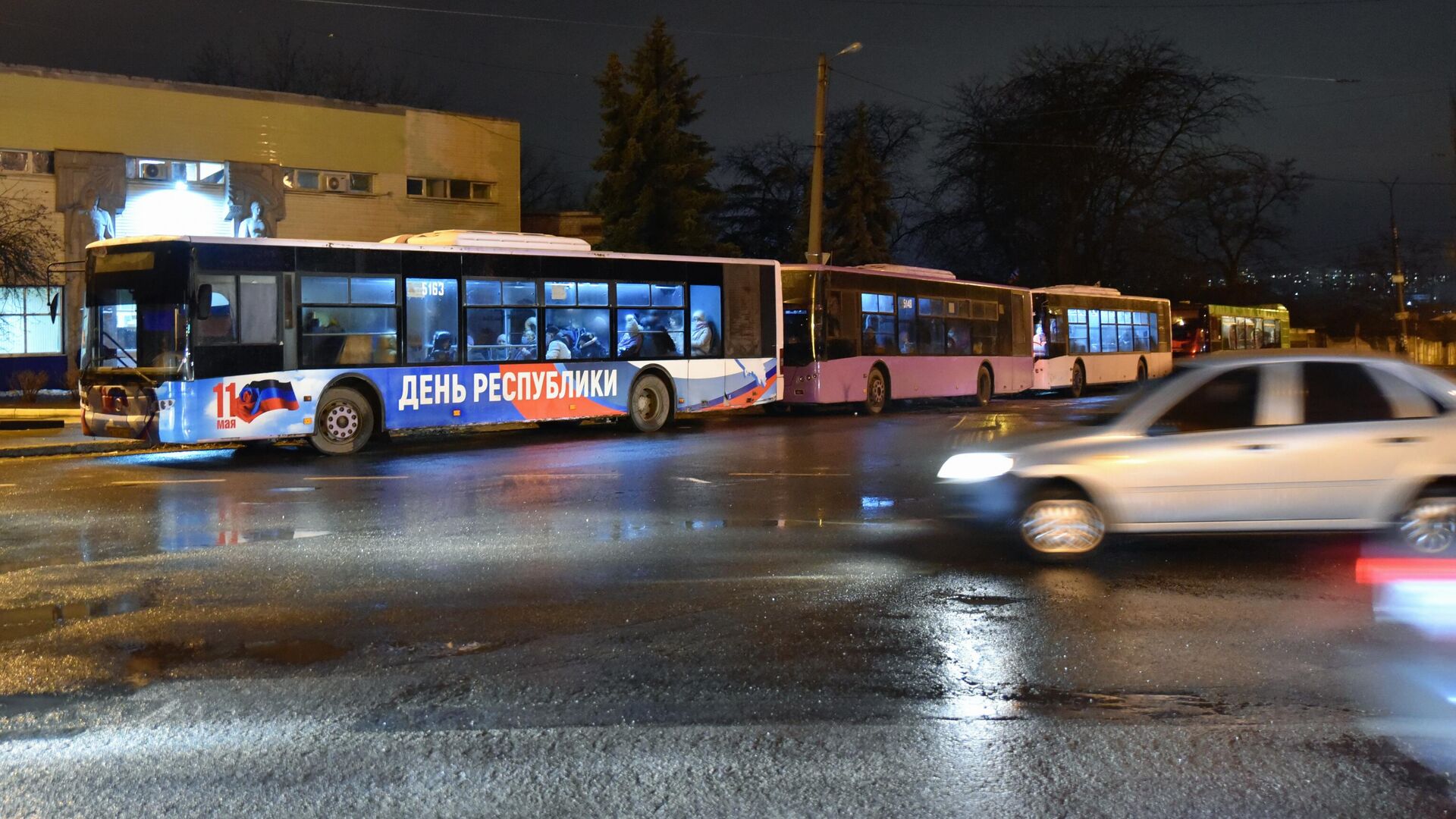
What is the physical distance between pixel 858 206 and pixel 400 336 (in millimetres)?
34019

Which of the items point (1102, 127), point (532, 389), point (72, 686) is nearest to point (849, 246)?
point (1102, 127)

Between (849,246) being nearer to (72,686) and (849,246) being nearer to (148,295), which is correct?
(148,295)

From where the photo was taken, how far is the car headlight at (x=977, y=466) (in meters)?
9.17

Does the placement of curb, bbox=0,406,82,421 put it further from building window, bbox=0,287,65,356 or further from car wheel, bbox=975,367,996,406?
car wheel, bbox=975,367,996,406

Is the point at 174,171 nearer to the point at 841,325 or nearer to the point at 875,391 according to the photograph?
the point at 841,325

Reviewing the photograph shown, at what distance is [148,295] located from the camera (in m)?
16.2

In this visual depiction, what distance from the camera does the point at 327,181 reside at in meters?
36.0

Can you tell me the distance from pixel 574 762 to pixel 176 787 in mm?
1471

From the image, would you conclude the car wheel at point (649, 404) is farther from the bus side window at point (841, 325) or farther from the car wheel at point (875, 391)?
the car wheel at point (875, 391)

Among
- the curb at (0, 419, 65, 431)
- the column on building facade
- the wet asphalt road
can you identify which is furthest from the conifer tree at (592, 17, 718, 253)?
the wet asphalt road

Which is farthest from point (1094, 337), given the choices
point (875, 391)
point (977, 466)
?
point (977, 466)

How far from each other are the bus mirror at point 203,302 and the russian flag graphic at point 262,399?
1077 mm

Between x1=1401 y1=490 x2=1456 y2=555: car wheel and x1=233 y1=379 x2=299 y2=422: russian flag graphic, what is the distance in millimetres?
13656

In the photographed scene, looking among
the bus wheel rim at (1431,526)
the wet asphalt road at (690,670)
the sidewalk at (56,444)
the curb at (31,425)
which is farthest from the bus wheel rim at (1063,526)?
the curb at (31,425)
